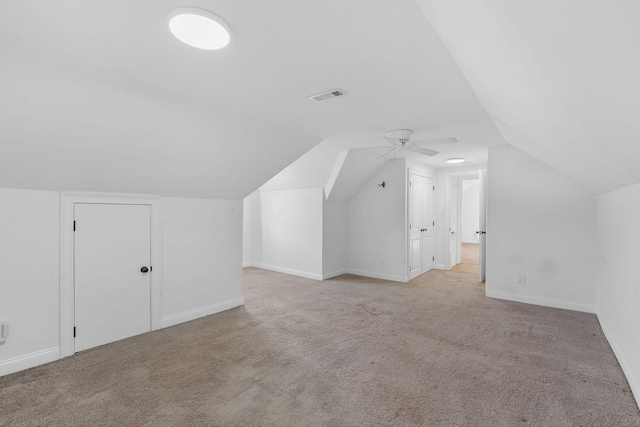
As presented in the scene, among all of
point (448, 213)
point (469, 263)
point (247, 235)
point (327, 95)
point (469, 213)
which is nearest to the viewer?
point (327, 95)

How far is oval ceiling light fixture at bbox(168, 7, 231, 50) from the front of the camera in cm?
144

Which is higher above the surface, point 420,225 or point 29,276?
point 420,225

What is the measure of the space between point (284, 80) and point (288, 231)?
459 centimetres

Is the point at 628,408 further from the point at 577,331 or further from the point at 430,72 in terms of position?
the point at 430,72

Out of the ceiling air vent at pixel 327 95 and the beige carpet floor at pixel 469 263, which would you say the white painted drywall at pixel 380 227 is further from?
the ceiling air vent at pixel 327 95

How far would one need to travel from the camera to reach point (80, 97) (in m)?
2.15

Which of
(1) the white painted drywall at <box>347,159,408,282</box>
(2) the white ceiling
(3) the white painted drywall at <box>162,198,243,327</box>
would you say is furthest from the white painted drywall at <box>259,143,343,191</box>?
(3) the white painted drywall at <box>162,198,243,327</box>

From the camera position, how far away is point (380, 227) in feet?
20.2

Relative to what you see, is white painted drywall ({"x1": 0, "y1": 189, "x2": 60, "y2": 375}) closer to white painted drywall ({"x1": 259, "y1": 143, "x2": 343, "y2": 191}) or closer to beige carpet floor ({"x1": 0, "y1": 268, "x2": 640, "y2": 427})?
beige carpet floor ({"x1": 0, "y1": 268, "x2": 640, "y2": 427})

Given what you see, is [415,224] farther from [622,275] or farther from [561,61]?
[561,61]

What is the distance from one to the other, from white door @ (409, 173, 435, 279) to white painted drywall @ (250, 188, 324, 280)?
177 centimetres

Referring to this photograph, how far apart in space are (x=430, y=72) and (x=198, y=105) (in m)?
1.82

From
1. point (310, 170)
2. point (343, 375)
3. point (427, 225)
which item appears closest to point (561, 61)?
point (343, 375)

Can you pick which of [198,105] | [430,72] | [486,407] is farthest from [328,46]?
[486,407]
